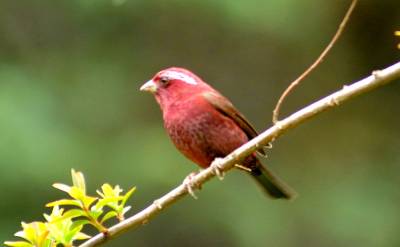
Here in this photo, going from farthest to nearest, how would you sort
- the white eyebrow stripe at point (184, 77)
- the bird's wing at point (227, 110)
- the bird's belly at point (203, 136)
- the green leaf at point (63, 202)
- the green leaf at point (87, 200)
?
the white eyebrow stripe at point (184, 77), the bird's wing at point (227, 110), the bird's belly at point (203, 136), the green leaf at point (87, 200), the green leaf at point (63, 202)

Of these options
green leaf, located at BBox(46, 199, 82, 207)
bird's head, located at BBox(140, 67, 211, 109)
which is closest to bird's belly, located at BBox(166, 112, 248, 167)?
bird's head, located at BBox(140, 67, 211, 109)

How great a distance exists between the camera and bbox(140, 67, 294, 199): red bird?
5246 millimetres

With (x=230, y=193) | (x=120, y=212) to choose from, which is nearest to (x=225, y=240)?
(x=230, y=193)

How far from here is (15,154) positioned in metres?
9.01

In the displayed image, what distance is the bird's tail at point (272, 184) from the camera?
18.4ft

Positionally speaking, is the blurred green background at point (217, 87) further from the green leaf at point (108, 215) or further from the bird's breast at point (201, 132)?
the green leaf at point (108, 215)

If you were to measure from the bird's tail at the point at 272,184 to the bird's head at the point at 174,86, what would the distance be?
48 cm

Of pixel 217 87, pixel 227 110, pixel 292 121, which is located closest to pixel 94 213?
pixel 292 121

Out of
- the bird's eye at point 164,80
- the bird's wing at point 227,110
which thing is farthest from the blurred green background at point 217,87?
the bird's wing at point 227,110

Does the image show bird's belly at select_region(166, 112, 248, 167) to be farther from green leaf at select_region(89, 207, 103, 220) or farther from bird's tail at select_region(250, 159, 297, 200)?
green leaf at select_region(89, 207, 103, 220)

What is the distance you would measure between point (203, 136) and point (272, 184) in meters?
0.55

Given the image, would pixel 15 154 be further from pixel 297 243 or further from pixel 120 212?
pixel 120 212

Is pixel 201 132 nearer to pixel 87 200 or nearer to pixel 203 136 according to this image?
pixel 203 136

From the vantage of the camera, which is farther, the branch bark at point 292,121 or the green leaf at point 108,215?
the green leaf at point 108,215
